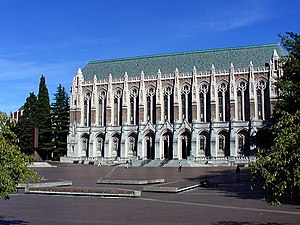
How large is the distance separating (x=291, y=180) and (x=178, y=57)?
75002mm

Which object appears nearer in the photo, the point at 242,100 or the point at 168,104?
the point at 242,100

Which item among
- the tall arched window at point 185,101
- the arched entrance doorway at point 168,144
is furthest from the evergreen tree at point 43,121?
the tall arched window at point 185,101

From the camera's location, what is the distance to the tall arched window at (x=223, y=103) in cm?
7330

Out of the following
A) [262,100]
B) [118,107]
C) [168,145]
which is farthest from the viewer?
[118,107]

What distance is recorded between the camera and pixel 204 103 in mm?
75312

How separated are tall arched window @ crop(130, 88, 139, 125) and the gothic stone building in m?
0.20

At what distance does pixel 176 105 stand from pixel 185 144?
741 cm

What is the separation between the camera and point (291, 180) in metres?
10.6

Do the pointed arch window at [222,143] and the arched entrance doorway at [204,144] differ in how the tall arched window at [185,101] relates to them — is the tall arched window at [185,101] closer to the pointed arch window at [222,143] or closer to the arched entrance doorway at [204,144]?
the arched entrance doorway at [204,144]

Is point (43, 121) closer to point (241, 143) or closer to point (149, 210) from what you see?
point (241, 143)

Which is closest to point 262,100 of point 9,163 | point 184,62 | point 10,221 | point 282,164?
point 184,62

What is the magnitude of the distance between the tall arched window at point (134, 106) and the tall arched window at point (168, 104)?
19.6 ft

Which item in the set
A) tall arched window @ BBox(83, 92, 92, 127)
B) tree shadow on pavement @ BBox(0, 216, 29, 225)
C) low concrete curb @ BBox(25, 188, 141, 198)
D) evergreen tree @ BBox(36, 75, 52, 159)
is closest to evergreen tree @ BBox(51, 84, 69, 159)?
evergreen tree @ BBox(36, 75, 52, 159)

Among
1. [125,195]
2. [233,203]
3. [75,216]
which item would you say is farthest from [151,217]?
[125,195]
